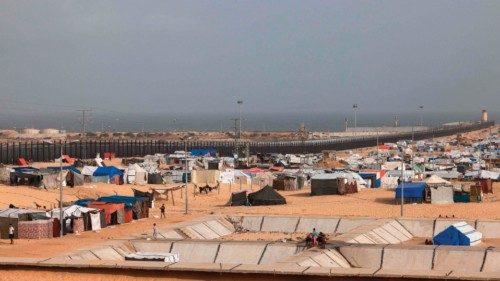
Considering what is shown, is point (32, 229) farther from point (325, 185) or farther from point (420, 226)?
point (325, 185)

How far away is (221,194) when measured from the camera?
5216cm

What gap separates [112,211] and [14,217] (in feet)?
17.1

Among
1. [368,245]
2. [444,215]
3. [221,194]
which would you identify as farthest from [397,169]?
[368,245]

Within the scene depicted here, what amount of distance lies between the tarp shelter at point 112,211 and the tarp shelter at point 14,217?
9.99ft

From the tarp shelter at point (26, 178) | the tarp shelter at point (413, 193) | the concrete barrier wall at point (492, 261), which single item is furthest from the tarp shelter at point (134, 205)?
the concrete barrier wall at point (492, 261)

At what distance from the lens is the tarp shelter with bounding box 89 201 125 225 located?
120ft

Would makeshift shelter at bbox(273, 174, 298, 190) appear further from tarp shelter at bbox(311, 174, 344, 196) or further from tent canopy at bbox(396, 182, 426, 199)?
tent canopy at bbox(396, 182, 426, 199)

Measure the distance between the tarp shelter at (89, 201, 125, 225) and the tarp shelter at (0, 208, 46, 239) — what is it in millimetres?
3045

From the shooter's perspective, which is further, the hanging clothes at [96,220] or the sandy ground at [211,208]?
the hanging clothes at [96,220]

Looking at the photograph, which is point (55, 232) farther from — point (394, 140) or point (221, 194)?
point (394, 140)

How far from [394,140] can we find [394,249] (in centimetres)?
10552

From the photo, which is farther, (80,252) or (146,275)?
(80,252)

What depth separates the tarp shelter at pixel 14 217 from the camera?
3269 centimetres

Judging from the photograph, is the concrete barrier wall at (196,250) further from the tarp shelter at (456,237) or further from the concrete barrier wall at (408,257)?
the tarp shelter at (456,237)
